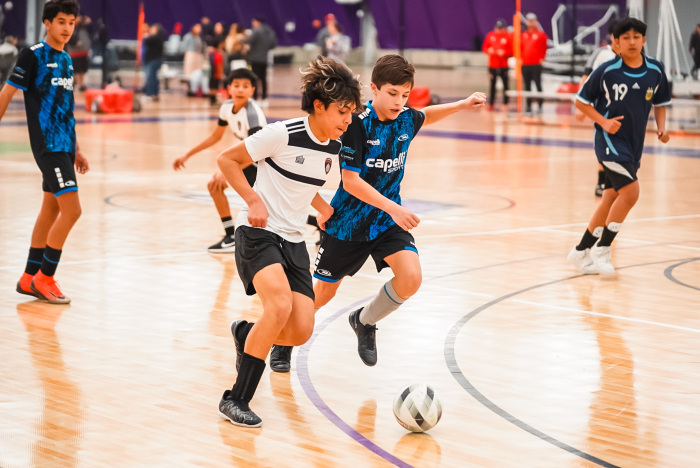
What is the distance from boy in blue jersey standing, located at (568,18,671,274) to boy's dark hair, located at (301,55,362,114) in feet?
13.5

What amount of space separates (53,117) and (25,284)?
122cm

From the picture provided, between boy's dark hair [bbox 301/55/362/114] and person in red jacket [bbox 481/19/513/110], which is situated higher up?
person in red jacket [bbox 481/19/513/110]

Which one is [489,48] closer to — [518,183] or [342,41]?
[342,41]

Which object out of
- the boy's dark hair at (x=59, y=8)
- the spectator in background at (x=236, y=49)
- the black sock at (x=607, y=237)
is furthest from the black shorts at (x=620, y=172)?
the spectator in background at (x=236, y=49)

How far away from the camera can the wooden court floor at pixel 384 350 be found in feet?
16.0

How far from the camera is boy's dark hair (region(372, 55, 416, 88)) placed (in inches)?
229

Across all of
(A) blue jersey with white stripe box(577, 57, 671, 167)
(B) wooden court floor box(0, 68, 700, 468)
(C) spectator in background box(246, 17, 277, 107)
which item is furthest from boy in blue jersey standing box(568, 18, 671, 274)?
(C) spectator in background box(246, 17, 277, 107)

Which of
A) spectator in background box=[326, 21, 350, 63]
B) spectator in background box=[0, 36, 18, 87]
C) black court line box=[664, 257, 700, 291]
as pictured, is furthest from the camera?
spectator in background box=[326, 21, 350, 63]

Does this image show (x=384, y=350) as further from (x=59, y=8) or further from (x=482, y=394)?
(x=59, y=8)

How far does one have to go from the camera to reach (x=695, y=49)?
22.7 m

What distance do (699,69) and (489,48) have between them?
6.23 m

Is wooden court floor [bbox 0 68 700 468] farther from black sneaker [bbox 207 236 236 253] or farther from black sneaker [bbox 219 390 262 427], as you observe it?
black sneaker [bbox 207 236 236 253]

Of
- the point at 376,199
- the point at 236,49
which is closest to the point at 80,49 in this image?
the point at 236,49

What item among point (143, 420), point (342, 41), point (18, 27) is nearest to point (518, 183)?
point (143, 420)
